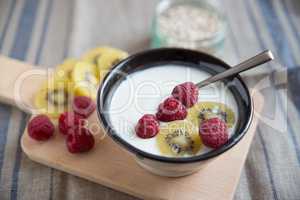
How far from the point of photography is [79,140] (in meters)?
0.90

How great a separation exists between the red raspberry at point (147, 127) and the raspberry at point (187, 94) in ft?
0.27

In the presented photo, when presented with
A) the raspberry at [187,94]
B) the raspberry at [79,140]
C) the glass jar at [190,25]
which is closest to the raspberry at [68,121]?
the raspberry at [79,140]

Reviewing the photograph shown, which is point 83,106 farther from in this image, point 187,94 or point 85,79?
point 187,94

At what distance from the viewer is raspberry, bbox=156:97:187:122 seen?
32.5 inches

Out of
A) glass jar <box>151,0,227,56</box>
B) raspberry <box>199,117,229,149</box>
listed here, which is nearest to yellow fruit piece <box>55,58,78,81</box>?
glass jar <box>151,0,227,56</box>

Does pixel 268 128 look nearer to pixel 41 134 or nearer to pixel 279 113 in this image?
pixel 279 113

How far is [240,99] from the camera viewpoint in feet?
2.88

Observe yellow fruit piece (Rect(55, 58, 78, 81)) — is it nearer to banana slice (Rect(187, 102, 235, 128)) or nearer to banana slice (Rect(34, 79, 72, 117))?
banana slice (Rect(34, 79, 72, 117))

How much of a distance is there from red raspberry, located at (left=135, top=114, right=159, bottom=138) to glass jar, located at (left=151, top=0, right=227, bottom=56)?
48cm

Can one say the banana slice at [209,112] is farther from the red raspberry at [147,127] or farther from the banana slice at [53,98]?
the banana slice at [53,98]

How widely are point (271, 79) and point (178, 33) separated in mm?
321

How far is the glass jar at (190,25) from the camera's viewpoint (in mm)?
1239

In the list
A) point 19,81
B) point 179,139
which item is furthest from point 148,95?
point 19,81

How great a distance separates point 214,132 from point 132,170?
8.5 inches
